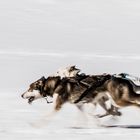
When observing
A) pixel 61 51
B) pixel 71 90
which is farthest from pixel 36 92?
pixel 61 51

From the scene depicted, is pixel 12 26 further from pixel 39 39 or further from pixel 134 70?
pixel 134 70

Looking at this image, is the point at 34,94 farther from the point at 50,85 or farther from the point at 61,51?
the point at 61,51

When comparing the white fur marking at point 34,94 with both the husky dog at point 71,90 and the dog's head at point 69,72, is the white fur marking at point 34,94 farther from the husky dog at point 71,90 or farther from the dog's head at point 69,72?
the dog's head at point 69,72

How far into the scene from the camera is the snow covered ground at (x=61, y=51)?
8.93 meters

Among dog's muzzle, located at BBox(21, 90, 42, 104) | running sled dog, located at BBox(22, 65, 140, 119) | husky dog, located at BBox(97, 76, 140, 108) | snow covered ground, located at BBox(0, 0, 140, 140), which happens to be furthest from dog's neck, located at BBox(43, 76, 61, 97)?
husky dog, located at BBox(97, 76, 140, 108)

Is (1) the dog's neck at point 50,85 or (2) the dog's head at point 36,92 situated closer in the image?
(1) the dog's neck at point 50,85

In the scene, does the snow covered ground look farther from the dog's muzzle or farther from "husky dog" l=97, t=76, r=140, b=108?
"husky dog" l=97, t=76, r=140, b=108

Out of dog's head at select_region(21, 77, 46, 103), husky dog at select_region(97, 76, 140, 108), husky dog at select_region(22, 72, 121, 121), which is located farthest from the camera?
dog's head at select_region(21, 77, 46, 103)

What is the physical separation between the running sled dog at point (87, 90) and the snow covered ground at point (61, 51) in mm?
363

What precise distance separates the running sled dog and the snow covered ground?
36 cm

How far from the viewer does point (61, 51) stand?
28062 mm

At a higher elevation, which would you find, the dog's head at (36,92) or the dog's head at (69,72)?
the dog's head at (69,72)

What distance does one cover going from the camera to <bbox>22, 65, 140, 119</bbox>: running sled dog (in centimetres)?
909

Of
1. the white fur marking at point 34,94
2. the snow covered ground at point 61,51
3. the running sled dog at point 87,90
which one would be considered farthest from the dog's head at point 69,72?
the snow covered ground at point 61,51
